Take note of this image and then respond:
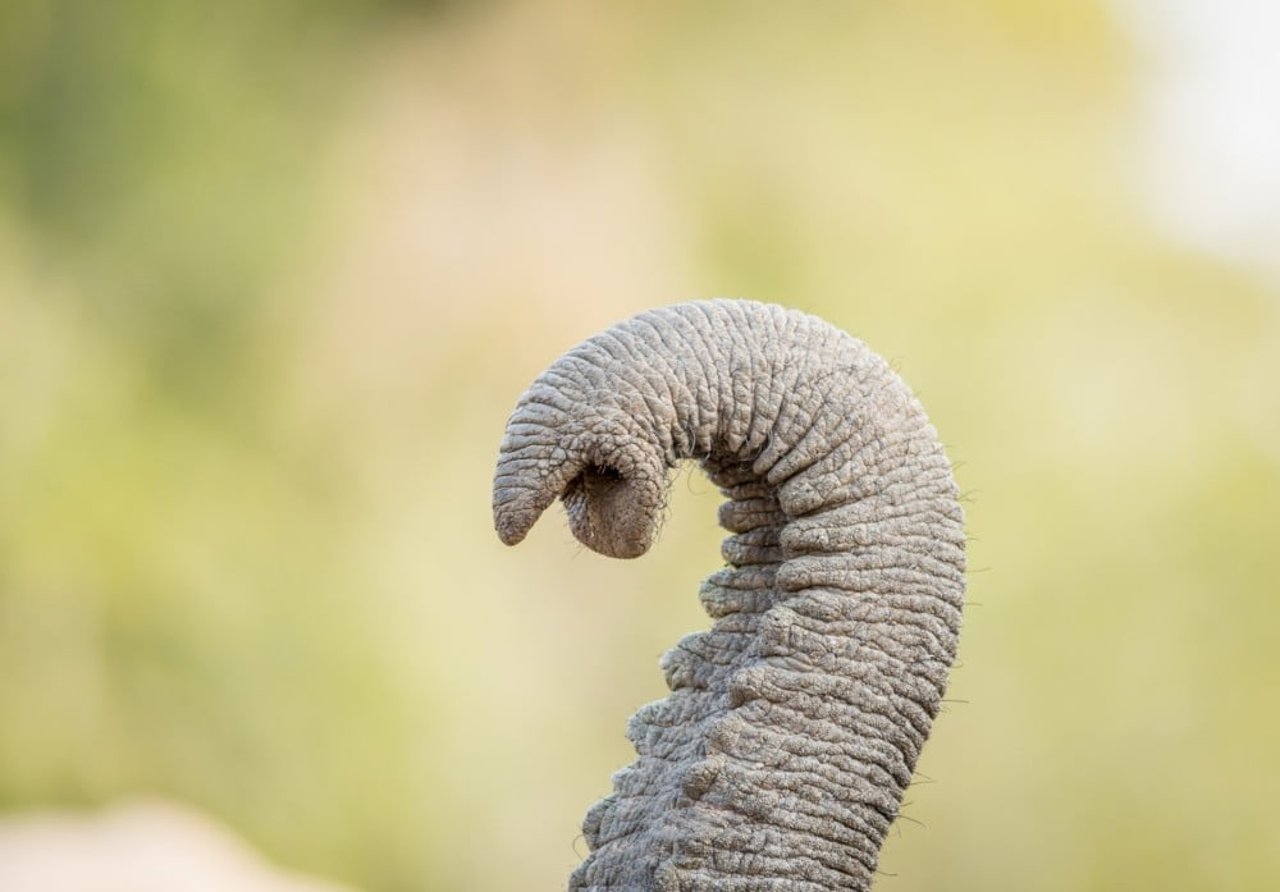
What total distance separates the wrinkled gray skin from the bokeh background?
140 inches

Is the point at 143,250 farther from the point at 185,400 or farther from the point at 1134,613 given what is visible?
the point at 1134,613

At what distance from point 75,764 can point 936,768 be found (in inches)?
112

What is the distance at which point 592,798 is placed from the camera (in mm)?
5730

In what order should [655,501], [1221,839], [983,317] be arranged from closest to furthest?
[655,501] → [1221,839] → [983,317]

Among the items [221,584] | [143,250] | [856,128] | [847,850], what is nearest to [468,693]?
[221,584]

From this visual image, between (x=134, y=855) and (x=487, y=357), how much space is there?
6.73 ft

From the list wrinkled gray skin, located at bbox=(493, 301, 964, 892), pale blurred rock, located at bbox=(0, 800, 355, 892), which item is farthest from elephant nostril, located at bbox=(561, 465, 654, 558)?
pale blurred rock, located at bbox=(0, 800, 355, 892)

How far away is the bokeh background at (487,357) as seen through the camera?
5371 mm

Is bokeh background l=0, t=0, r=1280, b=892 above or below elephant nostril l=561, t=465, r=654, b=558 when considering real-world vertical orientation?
above

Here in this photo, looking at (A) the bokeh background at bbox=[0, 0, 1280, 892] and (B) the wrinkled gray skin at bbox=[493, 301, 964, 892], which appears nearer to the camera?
(B) the wrinkled gray skin at bbox=[493, 301, 964, 892]

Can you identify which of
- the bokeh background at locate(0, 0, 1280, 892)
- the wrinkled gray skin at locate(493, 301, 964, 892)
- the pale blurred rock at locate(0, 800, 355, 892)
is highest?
the bokeh background at locate(0, 0, 1280, 892)

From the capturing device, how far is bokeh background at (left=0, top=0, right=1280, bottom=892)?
537cm

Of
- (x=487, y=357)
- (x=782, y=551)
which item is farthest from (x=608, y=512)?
(x=487, y=357)

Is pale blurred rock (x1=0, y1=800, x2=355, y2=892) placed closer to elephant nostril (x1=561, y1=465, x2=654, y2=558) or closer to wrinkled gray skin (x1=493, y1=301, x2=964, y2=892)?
wrinkled gray skin (x1=493, y1=301, x2=964, y2=892)
